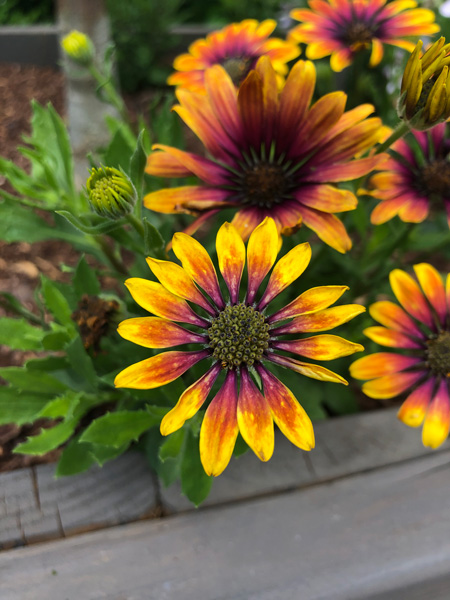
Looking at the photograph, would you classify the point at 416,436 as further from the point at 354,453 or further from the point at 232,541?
the point at 232,541

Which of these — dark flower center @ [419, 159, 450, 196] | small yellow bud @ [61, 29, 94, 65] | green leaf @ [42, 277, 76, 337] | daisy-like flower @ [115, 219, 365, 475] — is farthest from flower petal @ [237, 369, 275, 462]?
small yellow bud @ [61, 29, 94, 65]

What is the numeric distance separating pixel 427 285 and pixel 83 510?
64cm

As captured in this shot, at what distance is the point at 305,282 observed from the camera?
0.92 m

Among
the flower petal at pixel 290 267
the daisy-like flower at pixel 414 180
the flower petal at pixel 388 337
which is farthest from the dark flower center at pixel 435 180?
the flower petal at pixel 290 267

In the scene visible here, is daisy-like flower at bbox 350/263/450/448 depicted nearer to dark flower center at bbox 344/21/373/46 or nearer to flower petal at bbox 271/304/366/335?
flower petal at bbox 271/304/366/335

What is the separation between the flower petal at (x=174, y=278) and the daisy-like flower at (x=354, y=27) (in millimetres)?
523

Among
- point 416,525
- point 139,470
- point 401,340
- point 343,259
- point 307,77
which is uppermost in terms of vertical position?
point 307,77

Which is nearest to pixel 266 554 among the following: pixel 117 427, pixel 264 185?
pixel 117 427

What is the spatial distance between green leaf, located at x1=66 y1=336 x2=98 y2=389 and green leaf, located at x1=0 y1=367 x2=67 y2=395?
9 centimetres

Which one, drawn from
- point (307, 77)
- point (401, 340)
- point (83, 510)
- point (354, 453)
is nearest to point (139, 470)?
point (83, 510)

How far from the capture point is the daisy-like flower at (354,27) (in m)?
0.89

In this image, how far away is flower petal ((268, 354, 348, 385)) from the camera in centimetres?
50

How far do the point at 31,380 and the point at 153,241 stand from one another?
338mm

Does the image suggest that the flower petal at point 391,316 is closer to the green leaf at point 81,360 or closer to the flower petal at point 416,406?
the flower petal at point 416,406
